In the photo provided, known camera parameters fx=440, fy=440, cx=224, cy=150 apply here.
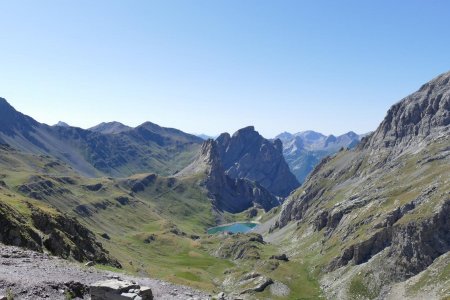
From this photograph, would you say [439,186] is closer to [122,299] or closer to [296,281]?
[296,281]

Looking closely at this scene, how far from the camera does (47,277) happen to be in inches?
1517

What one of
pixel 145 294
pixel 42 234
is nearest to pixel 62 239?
pixel 42 234

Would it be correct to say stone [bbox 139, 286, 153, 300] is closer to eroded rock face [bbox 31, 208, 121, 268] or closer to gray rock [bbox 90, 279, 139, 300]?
gray rock [bbox 90, 279, 139, 300]

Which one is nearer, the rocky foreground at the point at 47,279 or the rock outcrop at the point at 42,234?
the rocky foreground at the point at 47,279

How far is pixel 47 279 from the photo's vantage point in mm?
37688

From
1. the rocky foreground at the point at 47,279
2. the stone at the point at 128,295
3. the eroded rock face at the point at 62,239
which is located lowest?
the eroded rock face at the point at 62,239

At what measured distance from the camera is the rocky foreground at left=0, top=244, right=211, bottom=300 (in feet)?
113

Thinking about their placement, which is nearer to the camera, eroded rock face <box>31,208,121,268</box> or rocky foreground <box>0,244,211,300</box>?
rocky foreground <box>0,244,211,300</box>

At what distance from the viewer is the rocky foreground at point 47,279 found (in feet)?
113

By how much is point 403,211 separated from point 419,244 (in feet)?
102

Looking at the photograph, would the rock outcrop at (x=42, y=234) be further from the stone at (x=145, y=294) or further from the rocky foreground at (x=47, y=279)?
the stone at (x=145, y=294)

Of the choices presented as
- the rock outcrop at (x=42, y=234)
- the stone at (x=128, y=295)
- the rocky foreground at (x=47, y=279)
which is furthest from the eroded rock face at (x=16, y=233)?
the stone at (x=128, y=295)

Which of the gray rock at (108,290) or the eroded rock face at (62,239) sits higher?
the gray rock at (108,290)

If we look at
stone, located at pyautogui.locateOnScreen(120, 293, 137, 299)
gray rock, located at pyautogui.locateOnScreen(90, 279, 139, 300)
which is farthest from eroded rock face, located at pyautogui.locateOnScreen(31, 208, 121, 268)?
stone, located at pyautogui.locateOnScreen(120, 293, 137, 299)
